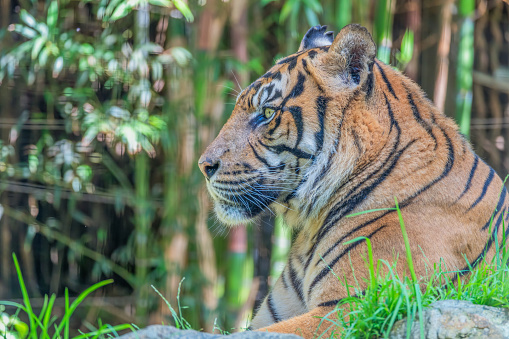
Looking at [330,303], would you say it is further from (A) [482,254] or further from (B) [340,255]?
(A) [482,254]

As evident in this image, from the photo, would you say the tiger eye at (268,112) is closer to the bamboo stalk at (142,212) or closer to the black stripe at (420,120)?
the black stripe at (420,120)

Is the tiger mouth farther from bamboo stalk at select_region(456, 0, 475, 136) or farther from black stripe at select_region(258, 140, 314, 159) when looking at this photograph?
bamboo stalk at select_region(456, 0, 475, 136)

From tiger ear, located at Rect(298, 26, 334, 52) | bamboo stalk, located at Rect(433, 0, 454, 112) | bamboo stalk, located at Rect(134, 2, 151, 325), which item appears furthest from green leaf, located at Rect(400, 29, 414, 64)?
tiger ear, located at Rect(298, 26, 334, 52)

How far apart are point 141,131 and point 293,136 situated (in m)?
2.10

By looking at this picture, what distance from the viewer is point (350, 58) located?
1.79 meters

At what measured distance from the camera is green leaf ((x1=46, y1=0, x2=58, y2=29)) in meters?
3.62

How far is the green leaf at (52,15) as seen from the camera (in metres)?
3.62

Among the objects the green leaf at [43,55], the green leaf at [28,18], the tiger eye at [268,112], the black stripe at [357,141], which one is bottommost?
the black stripe at [357,141]

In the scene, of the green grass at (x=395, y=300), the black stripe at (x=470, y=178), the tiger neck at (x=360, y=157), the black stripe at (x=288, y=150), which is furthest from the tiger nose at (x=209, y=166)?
the black stripe at (x=470, y=178)

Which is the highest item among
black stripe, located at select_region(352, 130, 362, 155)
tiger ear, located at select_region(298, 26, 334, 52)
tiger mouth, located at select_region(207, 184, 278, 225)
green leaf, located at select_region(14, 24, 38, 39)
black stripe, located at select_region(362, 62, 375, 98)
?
green leaf, located at select_region(14, 24, 38, 39)

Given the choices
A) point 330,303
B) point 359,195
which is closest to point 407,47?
point 359,195

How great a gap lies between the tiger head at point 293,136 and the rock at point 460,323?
2.00 ft

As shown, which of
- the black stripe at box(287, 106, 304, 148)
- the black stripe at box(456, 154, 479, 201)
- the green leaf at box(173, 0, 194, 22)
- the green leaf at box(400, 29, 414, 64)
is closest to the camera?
the black stripe at box(456, 154, 479, 201)

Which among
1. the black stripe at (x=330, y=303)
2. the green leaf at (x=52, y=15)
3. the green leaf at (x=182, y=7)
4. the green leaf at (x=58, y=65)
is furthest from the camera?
the green leaf at (x=58, y=65)
